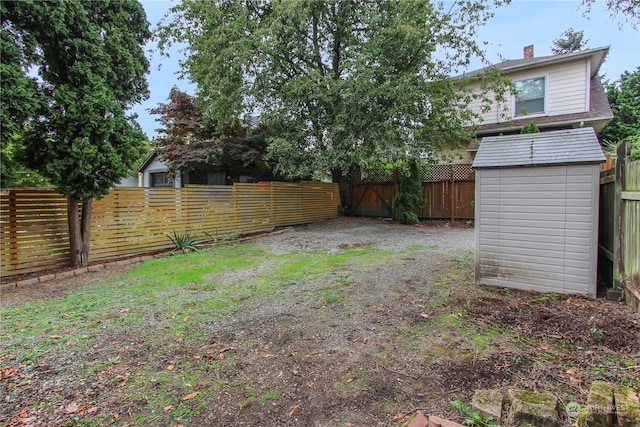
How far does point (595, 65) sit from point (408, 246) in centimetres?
1016

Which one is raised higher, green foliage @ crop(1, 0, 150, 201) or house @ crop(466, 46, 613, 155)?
house @ crop(466, 46, 613, 155)

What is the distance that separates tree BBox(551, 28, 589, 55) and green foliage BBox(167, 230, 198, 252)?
2762 cm

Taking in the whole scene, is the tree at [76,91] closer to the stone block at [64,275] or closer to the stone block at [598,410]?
the stone block at [64,275]

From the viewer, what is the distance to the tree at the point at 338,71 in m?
8.32

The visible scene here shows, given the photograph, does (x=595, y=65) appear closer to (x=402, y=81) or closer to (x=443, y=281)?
(x=402, y=81)

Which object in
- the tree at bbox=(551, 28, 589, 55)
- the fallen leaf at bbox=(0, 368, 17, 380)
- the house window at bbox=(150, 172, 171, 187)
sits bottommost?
the fallen leaf at bbox=(0, 368, 17, 380)

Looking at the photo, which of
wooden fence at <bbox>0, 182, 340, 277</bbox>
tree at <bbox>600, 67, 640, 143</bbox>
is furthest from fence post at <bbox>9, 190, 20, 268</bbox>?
tree at <bbox>600, 67, 640, 143</bbox>

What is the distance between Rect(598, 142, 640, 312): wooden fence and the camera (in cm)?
306

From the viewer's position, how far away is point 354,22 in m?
9.31

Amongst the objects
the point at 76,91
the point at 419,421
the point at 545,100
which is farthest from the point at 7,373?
the point at 545,100

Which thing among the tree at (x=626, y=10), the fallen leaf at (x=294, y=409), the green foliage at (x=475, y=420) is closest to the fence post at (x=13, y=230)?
the fallen leaf at (x=294, y=409)

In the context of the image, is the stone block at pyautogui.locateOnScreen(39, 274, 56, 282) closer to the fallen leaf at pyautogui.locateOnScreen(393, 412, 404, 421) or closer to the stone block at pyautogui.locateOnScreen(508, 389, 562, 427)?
the fallen leaf at pyautogui.locateOnScreen(393, 412, 404, 421)

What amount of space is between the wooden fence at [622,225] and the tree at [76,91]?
687 cm

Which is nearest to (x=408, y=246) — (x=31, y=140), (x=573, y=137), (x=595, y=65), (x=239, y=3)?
(x=573, y=137)
